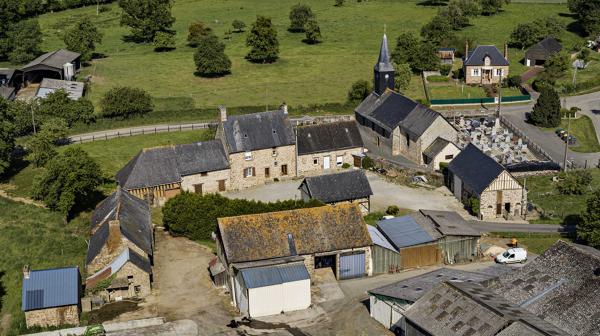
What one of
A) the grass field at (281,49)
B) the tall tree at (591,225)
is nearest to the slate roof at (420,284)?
the tall tree at (591,225)

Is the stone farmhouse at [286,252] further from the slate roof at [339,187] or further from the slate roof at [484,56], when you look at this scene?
the slate roof at [484,56]

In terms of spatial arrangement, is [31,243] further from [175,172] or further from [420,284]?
[420,284]

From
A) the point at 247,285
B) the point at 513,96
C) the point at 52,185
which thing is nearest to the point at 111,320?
the point at 247,285

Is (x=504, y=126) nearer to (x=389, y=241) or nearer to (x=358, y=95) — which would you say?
(x=358, y=95)

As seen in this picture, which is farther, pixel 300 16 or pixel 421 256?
pixel 300 16

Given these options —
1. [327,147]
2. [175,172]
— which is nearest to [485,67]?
[327,147]

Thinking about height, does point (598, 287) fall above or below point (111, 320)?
above

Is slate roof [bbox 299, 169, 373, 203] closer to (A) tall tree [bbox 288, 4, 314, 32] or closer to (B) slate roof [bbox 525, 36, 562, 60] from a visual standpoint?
(B) slate roof [bbox 525, 36, 562, 60]
